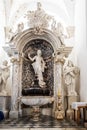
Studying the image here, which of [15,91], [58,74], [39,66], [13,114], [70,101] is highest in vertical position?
[39,66]

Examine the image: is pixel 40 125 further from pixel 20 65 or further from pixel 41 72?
pixel 20 65

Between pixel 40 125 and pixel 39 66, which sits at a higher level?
pixel 39 66

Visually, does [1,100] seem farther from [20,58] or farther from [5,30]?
[5,30]

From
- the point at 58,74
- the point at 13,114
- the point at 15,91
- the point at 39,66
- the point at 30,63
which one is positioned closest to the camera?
the point at 13,114

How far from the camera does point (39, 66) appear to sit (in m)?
8.98

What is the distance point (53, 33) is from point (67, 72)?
4.79ft

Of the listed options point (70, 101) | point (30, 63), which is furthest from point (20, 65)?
point (70, 101)

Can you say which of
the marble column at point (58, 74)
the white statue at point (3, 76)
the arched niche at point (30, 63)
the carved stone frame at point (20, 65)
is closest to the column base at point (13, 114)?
the carved stone frame at point (20, 65)

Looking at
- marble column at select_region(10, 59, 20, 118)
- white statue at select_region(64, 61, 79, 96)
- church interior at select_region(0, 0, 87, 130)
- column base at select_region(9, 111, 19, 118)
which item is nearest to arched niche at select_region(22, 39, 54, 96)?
church interior at select_region(0, 0, 87, 130)

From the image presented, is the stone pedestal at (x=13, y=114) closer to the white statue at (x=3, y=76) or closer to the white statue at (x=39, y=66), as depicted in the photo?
the white statue at (x=3, y=76)

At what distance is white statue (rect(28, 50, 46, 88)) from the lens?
29.4 feet

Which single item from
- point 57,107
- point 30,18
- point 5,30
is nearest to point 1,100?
point 57,107

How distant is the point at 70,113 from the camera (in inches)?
330

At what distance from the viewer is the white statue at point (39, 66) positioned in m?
8.96
